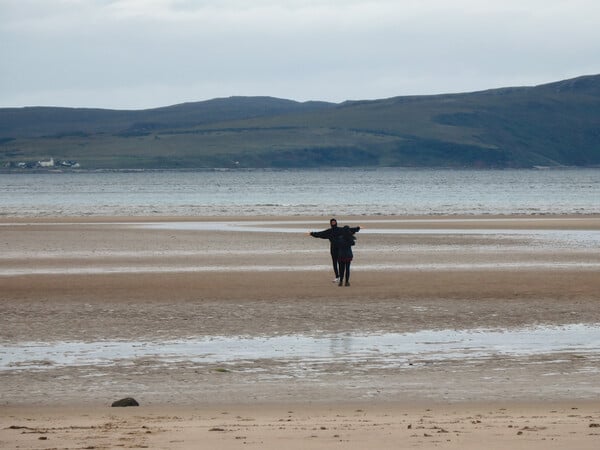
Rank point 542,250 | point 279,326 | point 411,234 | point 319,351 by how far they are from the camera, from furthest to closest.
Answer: point 411,234 → point 542,250 → point 279,326 → point 319,351

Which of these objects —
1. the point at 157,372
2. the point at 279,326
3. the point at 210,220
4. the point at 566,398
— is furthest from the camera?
the point at 210,220

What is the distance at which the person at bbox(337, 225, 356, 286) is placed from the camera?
23859mm

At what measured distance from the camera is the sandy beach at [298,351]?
10211mm

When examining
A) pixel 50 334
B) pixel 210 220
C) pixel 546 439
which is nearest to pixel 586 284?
pixel 50 334

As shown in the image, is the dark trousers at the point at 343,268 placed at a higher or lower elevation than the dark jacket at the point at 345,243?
lower

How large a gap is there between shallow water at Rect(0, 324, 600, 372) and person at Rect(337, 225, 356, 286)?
645 cm

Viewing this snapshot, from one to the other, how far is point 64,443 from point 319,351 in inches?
A: 258

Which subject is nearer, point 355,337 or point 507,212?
point 355,337

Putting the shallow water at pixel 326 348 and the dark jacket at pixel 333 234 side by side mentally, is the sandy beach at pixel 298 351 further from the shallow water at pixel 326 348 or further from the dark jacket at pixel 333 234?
the dark jacket at pixel 333 234

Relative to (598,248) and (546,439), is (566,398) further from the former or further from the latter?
(598,248)

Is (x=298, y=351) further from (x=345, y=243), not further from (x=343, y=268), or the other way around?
(x=345, y=243)

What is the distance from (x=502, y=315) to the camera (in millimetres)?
19375

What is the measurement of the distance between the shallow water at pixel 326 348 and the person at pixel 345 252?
6449mm

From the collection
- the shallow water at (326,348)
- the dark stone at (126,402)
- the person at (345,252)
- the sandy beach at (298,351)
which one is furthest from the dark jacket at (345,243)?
the dark stone at (126,402)
